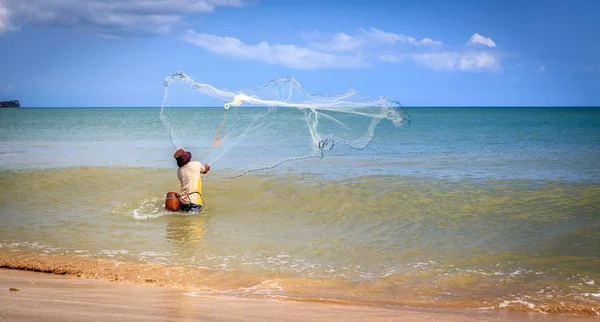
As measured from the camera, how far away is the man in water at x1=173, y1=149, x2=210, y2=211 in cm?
962

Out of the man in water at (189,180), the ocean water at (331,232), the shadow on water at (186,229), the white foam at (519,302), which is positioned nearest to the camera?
the white foam at (519,302)

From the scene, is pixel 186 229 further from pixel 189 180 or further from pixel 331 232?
pixel 331 232

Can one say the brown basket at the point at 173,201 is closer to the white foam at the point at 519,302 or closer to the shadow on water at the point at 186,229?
the shadow on water at the point at 186,229

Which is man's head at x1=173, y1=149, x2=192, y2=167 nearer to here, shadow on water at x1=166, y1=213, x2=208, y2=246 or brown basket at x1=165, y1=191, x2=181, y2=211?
brown basket at x1=165, y1=191, x2=181, y2=211

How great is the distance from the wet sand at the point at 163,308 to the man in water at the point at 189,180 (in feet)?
14.0

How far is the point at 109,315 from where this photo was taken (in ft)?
13.3

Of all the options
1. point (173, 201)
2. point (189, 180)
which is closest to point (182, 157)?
point (189, 180)

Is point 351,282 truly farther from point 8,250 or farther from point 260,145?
point 260,145

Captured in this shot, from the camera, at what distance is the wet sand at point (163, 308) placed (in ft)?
13.5

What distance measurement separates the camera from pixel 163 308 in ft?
14.6

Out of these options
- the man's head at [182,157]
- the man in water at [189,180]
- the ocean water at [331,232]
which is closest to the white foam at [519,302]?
the ocean water at [331,232]

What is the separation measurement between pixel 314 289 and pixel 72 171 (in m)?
11.2

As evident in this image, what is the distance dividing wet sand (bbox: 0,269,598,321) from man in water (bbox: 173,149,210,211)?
428 cm

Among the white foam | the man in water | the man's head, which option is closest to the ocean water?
the white foam
